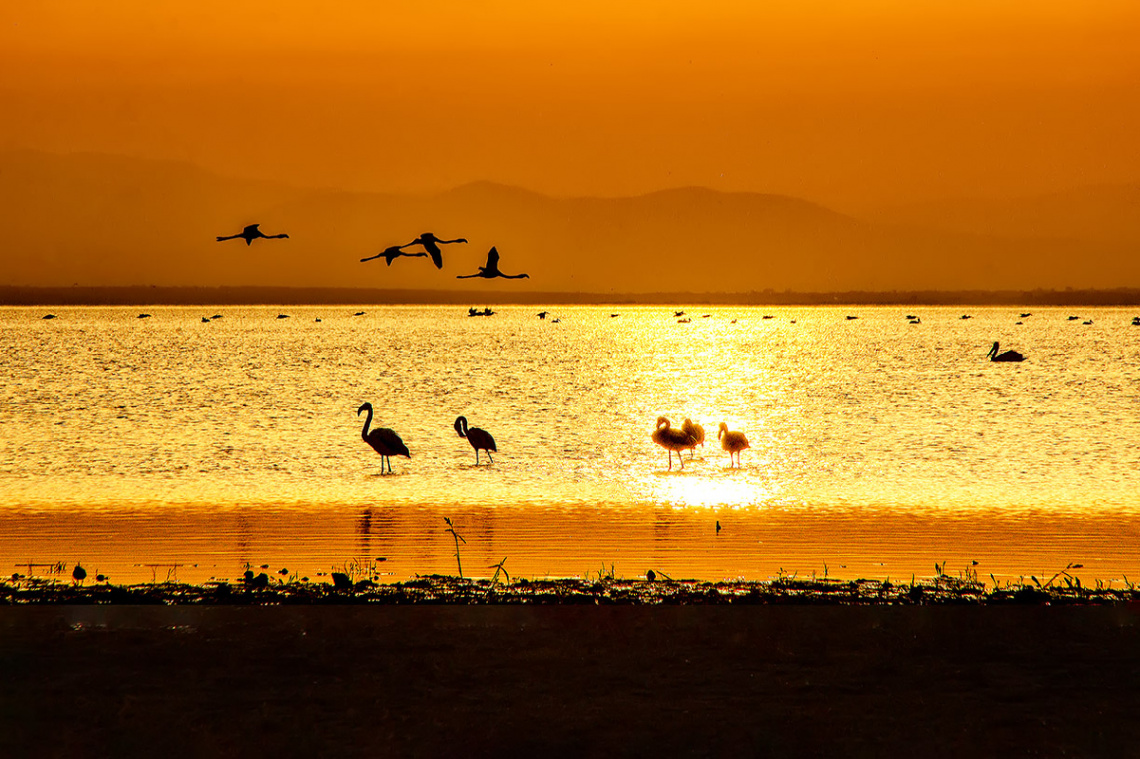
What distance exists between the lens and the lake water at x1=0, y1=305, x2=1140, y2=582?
14461mm

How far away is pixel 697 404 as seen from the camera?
1937 inches

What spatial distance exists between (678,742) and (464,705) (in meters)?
1.32

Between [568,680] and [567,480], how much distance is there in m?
15.1

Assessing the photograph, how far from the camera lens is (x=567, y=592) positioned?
11031 millimetres

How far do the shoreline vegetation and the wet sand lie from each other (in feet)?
2.08

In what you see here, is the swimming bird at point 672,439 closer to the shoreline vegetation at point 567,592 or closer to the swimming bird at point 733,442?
the swimming bird at point 733,442

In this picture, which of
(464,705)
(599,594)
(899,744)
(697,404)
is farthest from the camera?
(697,404)

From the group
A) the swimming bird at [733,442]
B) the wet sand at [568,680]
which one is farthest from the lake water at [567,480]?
the wet sand at [568,680]

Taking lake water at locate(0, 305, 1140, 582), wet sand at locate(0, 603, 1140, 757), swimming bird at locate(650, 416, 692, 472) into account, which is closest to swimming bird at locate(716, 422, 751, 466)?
lake water at locate(0, 305, 1140, 582)

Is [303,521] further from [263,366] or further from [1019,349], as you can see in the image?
[1019,349]

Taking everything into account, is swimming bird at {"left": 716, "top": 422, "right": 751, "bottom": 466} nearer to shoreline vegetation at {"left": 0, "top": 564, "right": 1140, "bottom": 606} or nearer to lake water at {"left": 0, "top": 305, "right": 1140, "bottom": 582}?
lake water at {"left": 0, "top": 305, "right": 1140, "bottom": 582}

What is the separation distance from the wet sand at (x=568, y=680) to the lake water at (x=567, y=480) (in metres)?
3.69

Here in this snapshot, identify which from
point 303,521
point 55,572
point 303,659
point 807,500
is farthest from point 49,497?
point 303,659

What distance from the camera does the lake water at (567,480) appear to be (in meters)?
14.5
